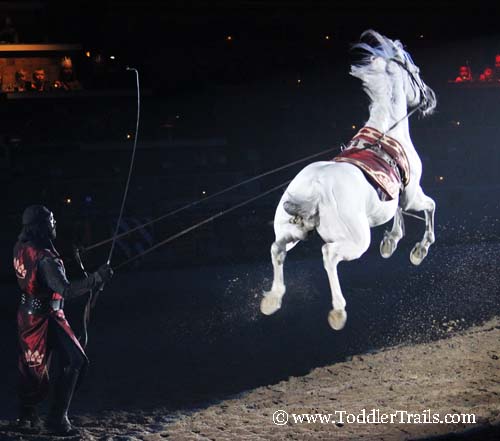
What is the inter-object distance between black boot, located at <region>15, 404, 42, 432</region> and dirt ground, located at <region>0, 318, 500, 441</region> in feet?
0.36

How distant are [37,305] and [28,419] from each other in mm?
946

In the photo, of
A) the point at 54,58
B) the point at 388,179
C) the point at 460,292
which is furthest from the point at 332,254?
the point at 54,58

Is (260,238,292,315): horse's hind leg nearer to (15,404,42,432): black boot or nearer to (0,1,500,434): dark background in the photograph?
(15,404,42,432): black boot

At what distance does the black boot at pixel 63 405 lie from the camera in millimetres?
5742

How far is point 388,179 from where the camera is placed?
6.40 m

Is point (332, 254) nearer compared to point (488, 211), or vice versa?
point (332, 254)

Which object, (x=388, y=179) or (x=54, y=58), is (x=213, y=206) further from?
(x=388, y=179)

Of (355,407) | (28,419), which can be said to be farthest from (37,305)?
(355,407)

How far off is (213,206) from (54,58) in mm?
3840

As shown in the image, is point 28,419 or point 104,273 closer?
point 104,273

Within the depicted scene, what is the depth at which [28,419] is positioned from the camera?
5895 mm

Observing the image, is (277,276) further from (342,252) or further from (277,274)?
(342,252)

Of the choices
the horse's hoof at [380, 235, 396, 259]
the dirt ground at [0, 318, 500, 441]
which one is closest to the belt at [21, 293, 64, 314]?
the dirt ground at [0, 318, 500, 441]

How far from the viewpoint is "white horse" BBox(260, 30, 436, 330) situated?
6094 millimetres
